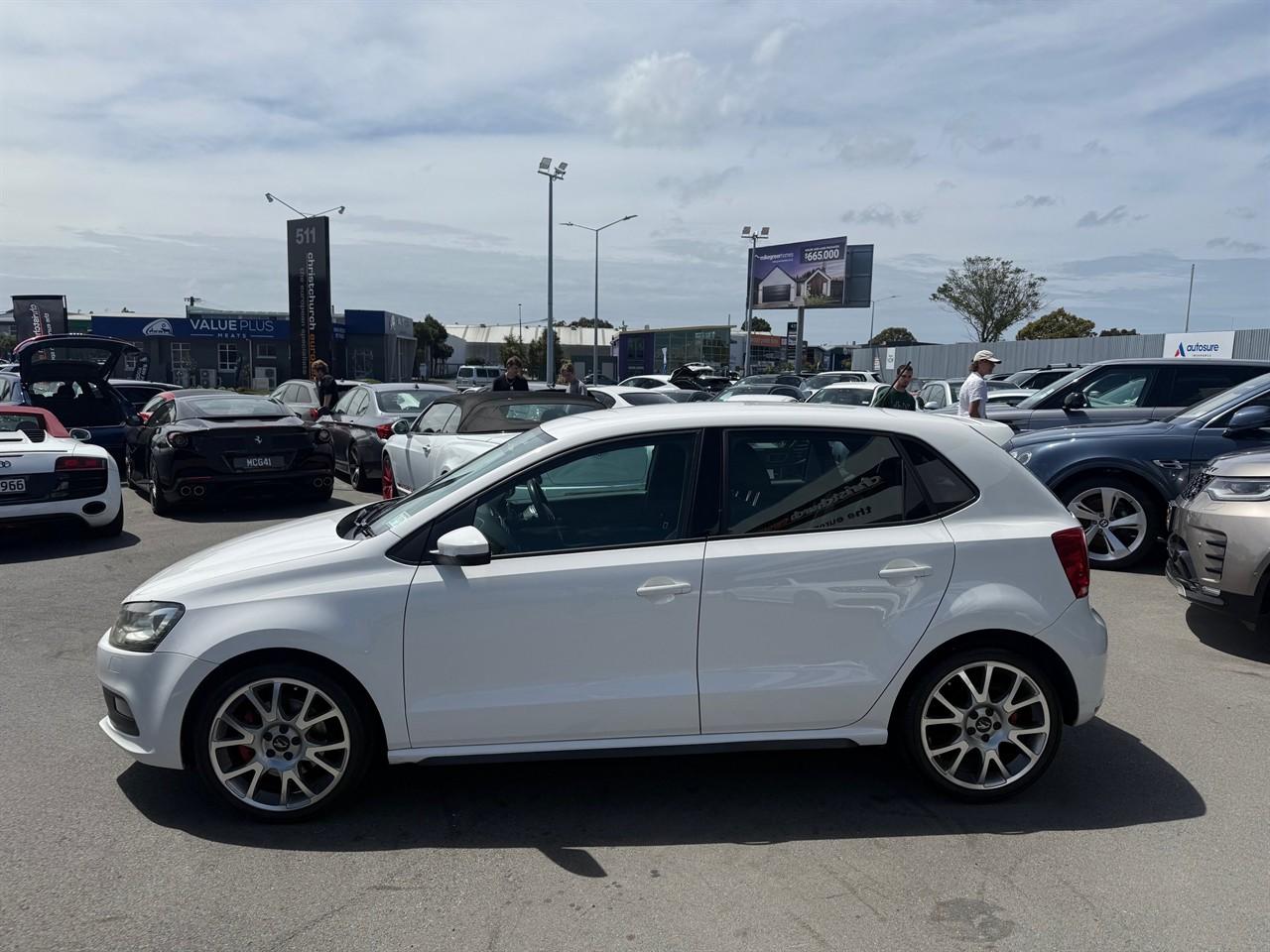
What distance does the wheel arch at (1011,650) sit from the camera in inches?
156

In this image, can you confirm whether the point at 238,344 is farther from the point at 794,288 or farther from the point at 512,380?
the point at 512,380

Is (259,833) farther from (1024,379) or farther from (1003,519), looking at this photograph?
(1024,379)

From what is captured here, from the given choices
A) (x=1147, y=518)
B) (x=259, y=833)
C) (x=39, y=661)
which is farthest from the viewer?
(x=1147, y=518)

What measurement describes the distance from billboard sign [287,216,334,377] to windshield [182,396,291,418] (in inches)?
766

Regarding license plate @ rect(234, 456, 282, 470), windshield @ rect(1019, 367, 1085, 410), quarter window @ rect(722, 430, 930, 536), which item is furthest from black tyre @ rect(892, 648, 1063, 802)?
license plate @ rect(234, 456, 282, 470)

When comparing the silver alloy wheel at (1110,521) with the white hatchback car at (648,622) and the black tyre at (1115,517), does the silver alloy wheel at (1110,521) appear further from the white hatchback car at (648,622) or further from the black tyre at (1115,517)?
the white hatchback car at (648,622)

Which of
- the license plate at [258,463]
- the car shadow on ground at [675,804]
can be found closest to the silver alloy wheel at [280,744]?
the car shadow on ground at [675,804]

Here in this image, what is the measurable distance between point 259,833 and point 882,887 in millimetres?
2317

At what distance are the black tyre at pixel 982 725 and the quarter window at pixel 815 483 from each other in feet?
2.22

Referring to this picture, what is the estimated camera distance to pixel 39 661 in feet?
19.4

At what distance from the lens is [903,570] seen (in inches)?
153

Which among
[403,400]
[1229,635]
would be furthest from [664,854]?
[403,400]

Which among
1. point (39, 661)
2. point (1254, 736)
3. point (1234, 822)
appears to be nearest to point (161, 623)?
point (39, 661)

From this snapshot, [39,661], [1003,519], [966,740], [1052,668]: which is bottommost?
[39,661]
